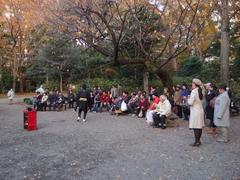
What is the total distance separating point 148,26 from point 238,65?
1101 cm

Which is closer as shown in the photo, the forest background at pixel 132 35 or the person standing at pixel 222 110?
the person standing at pixel 222 110

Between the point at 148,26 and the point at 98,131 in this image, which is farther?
the point at 148,26

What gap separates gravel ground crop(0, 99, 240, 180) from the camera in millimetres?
6340

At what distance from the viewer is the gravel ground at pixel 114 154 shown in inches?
250

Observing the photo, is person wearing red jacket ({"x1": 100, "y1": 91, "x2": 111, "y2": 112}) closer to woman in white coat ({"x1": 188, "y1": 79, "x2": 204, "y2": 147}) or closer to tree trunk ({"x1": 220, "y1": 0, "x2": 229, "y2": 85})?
tree trunk ({"x1": 220, "y1": 0, "x2": 229, "y2": 85})

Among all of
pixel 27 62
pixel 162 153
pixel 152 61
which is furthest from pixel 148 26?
pixel 27 62

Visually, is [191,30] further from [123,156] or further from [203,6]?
[123,156]

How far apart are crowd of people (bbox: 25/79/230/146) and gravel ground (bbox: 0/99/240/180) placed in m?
0.61

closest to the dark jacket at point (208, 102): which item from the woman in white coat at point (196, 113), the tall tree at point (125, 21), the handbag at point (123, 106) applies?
the woman in white coat at point (196, 113)

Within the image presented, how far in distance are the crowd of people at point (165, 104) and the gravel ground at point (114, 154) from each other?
614 mm

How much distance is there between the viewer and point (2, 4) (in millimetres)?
30344

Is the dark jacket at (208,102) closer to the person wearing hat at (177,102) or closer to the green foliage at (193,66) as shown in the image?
the person wearing hat at (177,102)

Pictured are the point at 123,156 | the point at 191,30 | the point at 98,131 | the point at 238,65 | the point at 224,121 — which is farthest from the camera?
the point at 238,65

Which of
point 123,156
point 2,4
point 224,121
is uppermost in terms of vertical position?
point 2,4
